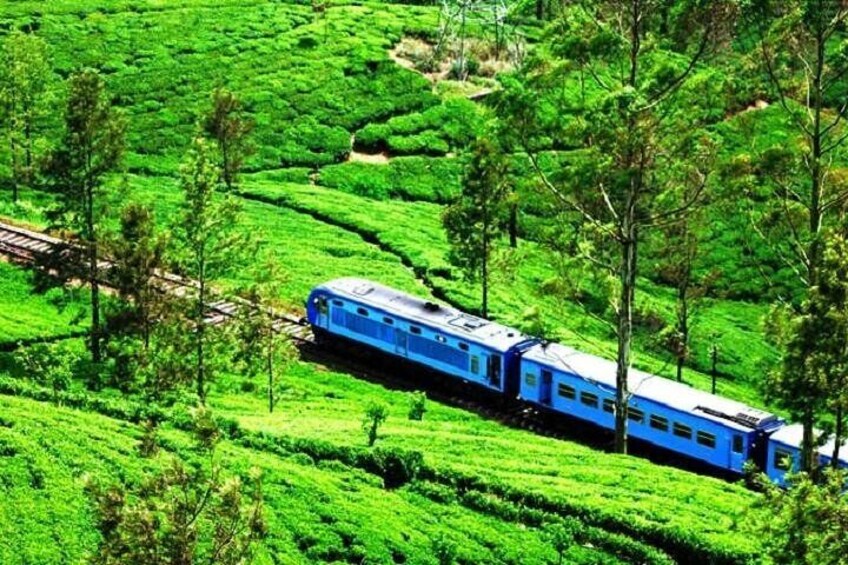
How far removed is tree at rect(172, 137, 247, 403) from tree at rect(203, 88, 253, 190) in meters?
40.0

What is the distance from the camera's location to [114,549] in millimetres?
24000

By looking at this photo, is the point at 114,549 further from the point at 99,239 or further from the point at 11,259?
the point at 11,259

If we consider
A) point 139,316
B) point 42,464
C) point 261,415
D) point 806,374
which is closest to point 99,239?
point 139,316

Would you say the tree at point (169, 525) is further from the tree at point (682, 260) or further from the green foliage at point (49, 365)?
the tree at point (682, 260)

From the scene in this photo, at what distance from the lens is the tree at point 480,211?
71.6 metres

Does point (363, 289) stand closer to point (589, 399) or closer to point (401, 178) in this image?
point (589, 399)

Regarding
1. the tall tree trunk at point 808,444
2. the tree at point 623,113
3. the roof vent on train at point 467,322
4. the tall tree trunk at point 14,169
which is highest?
the tree at point 623,113

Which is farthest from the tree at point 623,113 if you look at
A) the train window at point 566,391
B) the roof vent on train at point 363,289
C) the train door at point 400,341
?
the roof vent on train at point 363,289

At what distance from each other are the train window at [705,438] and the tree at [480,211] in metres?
19.8

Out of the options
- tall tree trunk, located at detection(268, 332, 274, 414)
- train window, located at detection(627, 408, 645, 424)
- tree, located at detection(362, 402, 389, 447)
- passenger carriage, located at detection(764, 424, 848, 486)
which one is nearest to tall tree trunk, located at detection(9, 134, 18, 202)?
tall tree trunk, located at detection(268, 332, 274, 414)

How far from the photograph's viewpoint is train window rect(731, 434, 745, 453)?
184 ft

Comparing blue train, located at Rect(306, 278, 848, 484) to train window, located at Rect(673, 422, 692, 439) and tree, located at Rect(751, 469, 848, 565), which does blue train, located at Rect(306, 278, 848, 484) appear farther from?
tree, located at Rect(751, 469, 848, 565)

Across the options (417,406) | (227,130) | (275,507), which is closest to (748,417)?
(417,406)

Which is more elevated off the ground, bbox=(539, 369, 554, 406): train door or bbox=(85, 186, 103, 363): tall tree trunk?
bbox=(85, 186, 103, 363): tall tree trunk
